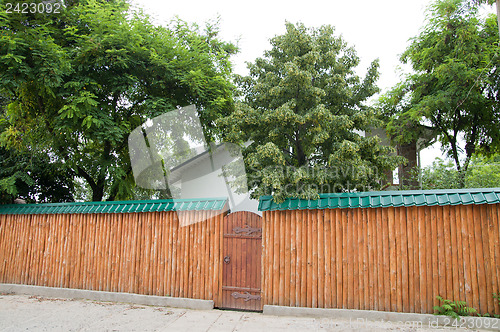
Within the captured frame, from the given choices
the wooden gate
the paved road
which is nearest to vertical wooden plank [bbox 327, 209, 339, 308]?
the paved road

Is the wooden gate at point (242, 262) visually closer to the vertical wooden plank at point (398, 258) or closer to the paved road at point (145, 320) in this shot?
the paved road at point (145, 320)

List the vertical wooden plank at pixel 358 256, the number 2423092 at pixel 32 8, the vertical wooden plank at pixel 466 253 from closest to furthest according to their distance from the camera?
the vertical wooden plank at pixel 466 253 < the vertical wooden plank at pixel 358 256 < the number 2423092 at pixel 32 8

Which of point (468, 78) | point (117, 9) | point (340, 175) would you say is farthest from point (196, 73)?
point (468, 78)

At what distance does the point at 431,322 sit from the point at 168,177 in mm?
11035

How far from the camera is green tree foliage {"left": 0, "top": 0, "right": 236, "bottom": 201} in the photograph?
870 centimetres

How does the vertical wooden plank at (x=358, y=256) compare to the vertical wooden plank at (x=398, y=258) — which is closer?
the vertical wooden plank at (x=398, y=258)

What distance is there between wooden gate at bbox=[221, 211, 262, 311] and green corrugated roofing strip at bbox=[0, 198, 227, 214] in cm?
58

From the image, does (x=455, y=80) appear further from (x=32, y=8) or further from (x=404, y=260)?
(x=32, y=8)

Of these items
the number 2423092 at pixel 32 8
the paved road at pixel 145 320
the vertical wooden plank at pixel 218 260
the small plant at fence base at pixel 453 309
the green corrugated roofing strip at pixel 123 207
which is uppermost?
the number 2423092 at pixel 32 8

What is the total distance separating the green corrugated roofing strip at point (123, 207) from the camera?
7312 millimetres

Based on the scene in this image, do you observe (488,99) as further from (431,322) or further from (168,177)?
(168,177)

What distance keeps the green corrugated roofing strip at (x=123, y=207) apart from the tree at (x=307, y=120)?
3.65 feet

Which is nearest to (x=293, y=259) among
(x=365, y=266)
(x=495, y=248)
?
(x=365, y=266)

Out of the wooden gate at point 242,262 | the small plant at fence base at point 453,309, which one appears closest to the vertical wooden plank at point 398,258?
the small plant at fence base at point 453,309
